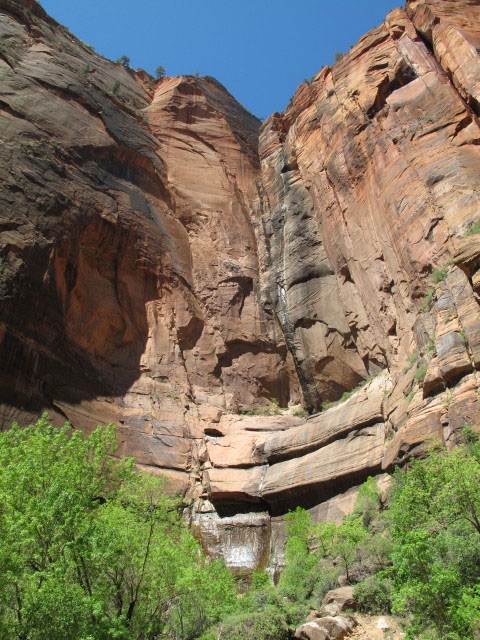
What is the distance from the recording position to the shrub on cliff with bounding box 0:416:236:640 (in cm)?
899

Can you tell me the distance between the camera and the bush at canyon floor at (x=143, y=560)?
890cm

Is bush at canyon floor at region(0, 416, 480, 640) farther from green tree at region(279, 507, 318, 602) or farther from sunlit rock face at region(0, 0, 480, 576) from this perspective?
sunlit rock face at region(0, 0, 480, 576)

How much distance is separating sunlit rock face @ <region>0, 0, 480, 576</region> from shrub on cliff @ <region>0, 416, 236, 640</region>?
8666mm

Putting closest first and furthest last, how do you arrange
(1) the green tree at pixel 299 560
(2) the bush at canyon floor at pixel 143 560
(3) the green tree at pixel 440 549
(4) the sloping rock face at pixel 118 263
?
(3) the green tree at pixel 440 549
(2) the bush at canyon floor at pixel 143 560
(1) the green tree at pixel 299 560
(4) the sloping rock face at pixel 118 263

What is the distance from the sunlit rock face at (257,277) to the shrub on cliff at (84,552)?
8.67m

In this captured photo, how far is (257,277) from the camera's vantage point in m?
35.8

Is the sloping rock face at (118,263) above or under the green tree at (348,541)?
above

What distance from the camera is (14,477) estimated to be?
10414 mm

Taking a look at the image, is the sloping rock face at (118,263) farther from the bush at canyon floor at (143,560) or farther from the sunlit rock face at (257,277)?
the bush at canyon floor at (143,560)

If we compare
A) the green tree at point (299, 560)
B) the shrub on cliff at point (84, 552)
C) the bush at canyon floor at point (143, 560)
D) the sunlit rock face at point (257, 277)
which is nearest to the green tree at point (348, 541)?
the bush at canyon floor at point (143, 560)

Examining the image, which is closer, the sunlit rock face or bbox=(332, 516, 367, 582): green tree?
bbox=(332, 516, 367, 582): green tree

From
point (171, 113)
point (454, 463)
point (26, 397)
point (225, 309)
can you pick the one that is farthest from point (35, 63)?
point (454, 463)

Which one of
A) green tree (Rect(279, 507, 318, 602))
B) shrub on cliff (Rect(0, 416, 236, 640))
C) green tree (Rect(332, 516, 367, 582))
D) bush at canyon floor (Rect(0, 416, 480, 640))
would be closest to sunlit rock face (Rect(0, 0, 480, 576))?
green tree (Rect(279, 507, 318, 602))

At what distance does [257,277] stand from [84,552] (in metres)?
27.1
